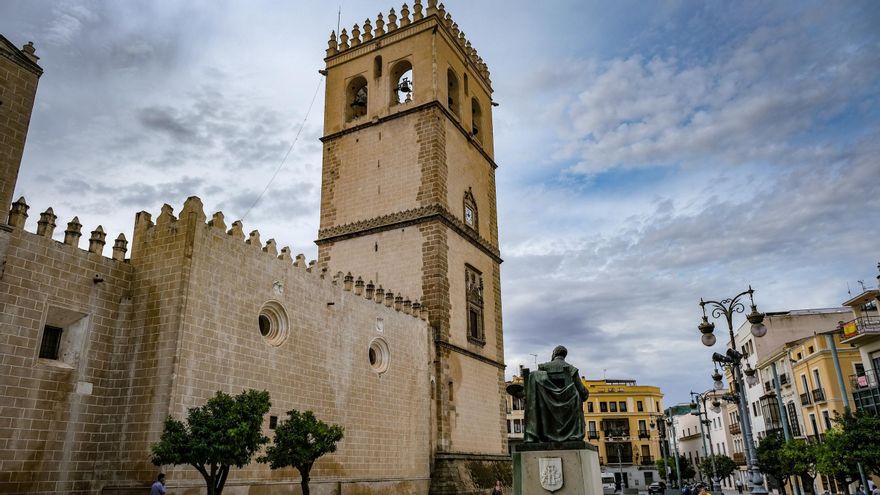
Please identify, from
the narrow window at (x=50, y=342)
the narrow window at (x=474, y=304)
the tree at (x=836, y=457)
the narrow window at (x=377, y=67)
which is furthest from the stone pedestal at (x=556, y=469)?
the narrow window at (x=377, y=67)

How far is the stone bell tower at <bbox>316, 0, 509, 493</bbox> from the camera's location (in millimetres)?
23188

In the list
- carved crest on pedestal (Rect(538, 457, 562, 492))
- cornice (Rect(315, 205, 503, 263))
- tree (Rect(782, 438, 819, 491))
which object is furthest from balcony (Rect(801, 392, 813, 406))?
carved crest on pedestal (Rect(538, 457, 562, 492))

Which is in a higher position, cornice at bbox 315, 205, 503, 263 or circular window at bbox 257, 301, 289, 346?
cornice at bbox 315, 205, 503, 263

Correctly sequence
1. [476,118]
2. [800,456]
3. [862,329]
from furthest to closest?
[476,118], [862,329], [800,456]

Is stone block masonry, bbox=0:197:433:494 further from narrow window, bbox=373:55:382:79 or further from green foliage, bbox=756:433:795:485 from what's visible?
green foliage, bbox=756:433:795:485

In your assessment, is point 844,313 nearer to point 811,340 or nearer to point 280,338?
point 811,340

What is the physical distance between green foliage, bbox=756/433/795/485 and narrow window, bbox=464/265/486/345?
14.7 metres

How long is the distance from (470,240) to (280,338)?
1172 centimetres

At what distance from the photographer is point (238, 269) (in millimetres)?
14945

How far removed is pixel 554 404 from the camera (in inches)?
400

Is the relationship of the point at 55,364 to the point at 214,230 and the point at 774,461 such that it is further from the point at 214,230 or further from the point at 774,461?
the point at 774,461

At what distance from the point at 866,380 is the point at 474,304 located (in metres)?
18.8

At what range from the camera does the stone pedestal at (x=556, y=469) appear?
947 centimetres

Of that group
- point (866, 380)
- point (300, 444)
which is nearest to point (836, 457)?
point (866, 380)
